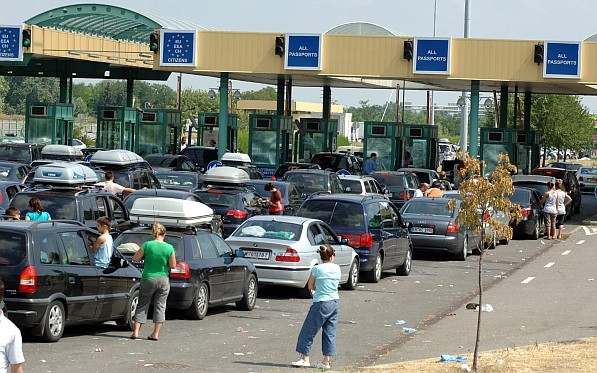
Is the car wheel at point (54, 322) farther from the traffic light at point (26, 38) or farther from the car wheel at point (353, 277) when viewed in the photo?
the traffic light at point (26, 38)

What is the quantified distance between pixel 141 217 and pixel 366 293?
5.45 meters

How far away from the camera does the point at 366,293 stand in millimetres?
22469

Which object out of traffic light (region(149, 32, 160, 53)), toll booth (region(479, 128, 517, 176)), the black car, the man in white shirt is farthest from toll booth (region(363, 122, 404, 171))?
the man in white shirt

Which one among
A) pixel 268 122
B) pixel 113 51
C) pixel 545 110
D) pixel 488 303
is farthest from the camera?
pixel 545 110

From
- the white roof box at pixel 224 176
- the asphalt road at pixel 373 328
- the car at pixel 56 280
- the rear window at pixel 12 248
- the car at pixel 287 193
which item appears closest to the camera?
the asphalt road at pixel 373 328

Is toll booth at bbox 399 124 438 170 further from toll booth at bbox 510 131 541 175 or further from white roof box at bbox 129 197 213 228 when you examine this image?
white roof box at bbox 129 197 213 228

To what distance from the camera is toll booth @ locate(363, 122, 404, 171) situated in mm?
51062

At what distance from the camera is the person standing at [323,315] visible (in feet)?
45.5

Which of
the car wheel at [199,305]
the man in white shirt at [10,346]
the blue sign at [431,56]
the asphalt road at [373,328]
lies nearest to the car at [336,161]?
the blue sign at [431,56]

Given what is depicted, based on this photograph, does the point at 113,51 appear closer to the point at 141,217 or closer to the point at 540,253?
the point at 540,253

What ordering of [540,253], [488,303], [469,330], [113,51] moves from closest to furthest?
[469,330] → [488,303] → [540,253] → [113,51]

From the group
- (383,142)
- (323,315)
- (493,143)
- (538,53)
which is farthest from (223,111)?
(323,315)

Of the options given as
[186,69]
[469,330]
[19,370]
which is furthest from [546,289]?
[186,69]

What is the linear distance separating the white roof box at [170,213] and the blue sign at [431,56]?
26.4 metres
